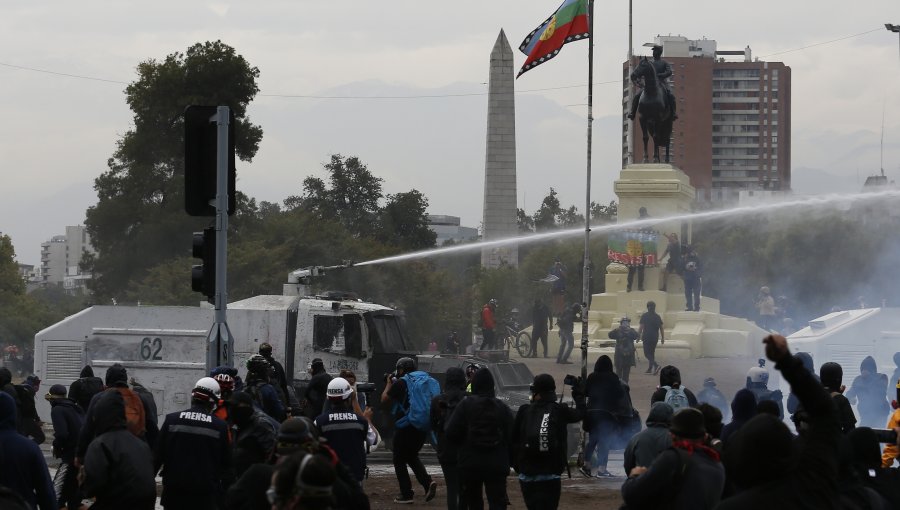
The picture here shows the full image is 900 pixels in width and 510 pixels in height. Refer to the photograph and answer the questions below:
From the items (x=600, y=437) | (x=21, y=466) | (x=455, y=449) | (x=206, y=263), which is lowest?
(x=600, y=437)

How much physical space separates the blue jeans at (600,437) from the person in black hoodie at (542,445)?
4933 millimetres

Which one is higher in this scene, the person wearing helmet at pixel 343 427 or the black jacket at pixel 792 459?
the black jacket at pixel 792 459

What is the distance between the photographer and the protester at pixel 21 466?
25.2ft

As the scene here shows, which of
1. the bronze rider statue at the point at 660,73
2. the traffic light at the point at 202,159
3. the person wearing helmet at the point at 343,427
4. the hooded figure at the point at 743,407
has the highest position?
the bronze rider statue at the point at 660,73

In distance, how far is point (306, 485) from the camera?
482 cm

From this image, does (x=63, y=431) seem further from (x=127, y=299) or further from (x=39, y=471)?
(x=127, y=299)

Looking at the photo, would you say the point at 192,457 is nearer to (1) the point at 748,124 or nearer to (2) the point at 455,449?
(2) the point at 455,449

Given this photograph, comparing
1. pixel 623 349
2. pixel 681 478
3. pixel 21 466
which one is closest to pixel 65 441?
pixel 21 466

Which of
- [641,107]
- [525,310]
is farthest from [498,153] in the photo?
[641,107]

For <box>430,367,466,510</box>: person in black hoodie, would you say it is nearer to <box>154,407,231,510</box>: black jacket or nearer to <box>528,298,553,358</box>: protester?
<box>154,407,231,510</box>: black jacket

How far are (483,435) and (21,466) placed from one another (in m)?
4.18

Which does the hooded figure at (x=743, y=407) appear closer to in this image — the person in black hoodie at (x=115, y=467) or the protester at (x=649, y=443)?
the protester at (x=649, y=443)

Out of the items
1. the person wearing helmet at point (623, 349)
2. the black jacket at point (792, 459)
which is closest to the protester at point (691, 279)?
the person wearing helmet at point (623, 349)

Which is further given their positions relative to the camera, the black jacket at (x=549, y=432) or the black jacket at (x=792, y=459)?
the black jacket at (x=549, y=432)
